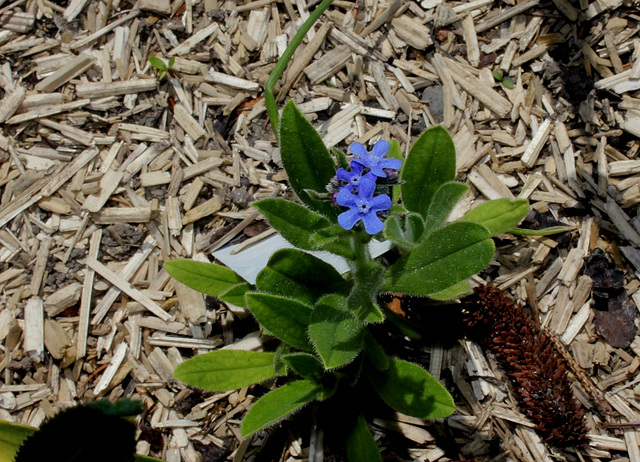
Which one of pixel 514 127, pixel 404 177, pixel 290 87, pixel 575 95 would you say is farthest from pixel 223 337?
pixel 575 95

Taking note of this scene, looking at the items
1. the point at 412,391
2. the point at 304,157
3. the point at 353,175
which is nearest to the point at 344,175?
the point at 353,175

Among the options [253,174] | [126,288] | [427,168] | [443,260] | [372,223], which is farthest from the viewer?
[253,174]

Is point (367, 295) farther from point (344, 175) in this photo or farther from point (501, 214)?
point (501, 214)

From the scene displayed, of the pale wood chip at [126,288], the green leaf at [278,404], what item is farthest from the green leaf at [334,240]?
the pale wood chip at [126,288]

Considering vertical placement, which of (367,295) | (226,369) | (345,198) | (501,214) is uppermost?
(345,198)

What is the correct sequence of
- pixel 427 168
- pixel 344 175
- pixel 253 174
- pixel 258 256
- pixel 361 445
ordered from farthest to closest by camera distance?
pixel 253 174
pixel 258 256
pixel 427 168
pixel 361 445
pixel 344 175
